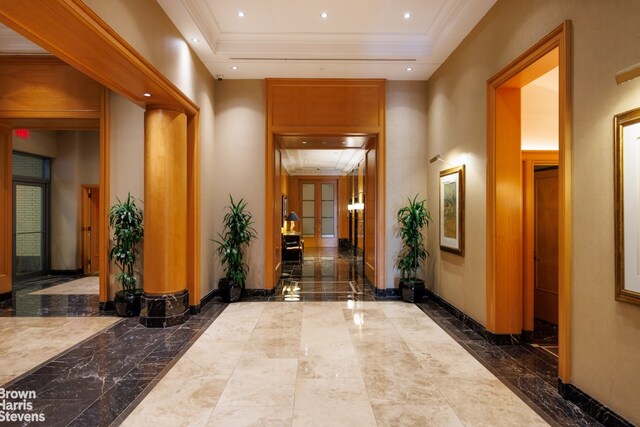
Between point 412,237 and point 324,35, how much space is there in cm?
358

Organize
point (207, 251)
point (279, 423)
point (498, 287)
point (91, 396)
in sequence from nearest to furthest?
point (279, 423) < point (91, 396) < point (498, 287) < point (207, 251)

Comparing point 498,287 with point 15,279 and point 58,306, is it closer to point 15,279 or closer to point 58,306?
point 58,306

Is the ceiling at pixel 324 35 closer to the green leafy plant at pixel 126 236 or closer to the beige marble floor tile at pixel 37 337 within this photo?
the green leafy plant at pixel 126 236

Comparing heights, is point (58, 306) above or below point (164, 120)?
below

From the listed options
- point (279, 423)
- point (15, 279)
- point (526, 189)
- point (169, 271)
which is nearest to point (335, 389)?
point (279, 423)

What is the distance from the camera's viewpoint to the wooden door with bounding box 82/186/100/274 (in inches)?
336

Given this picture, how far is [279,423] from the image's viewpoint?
2416 millimetres

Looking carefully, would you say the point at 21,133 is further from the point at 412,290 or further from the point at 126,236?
the point at 412,290

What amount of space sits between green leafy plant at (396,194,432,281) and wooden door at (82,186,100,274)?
7.61 m

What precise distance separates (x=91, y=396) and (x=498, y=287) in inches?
167

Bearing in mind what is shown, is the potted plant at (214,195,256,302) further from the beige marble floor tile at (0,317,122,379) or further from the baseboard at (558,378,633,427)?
the baseboard at (558,378,633,427)

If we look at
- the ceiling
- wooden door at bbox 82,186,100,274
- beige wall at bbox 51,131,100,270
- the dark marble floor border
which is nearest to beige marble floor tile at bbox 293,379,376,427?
the dark marble floor border

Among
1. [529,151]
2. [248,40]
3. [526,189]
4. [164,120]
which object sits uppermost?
[248,40]

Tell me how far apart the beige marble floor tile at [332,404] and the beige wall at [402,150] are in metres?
3.47
